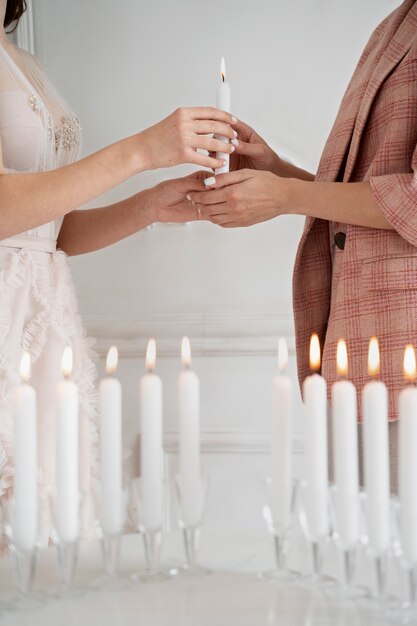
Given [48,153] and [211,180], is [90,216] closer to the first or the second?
[48,153]

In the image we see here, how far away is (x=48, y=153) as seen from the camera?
1.56 m

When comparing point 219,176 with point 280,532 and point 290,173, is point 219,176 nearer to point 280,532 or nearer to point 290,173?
point 290,173

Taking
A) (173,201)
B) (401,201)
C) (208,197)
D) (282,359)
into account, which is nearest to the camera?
(282,359)

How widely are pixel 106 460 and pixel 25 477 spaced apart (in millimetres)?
77

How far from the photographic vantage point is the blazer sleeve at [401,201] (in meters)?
1.29

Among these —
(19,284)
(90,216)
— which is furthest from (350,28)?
(19,284)

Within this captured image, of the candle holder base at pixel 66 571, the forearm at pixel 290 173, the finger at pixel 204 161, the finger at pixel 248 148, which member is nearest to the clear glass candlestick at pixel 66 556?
the candle holder base at pixel 66 571

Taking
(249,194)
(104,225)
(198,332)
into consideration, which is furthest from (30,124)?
(198,332)

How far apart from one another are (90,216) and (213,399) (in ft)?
2.24

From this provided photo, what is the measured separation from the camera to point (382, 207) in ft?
4.27

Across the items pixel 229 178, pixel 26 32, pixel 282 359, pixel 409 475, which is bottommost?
pixel 409 475

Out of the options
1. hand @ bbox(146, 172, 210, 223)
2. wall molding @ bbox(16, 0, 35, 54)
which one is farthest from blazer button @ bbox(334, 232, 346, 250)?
wall molding @ bbox(16, 0, 35, 54)

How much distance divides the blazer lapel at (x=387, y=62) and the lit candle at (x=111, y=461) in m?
0.82

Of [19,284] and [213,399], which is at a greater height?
[19,284]
